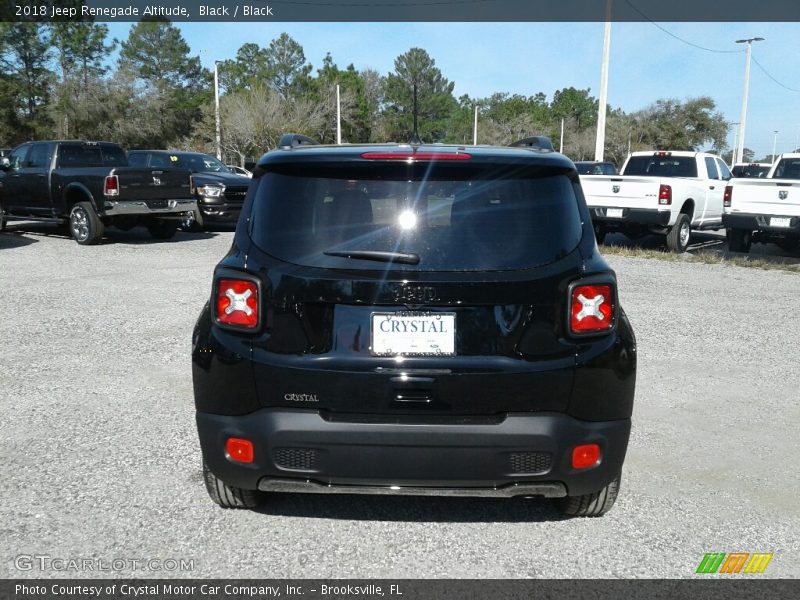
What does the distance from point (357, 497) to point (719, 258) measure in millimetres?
11992

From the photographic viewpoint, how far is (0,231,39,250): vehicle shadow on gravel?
14.5 meters

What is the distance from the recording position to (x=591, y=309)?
301 centimetres

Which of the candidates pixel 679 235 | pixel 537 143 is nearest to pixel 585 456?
pixel 537 143

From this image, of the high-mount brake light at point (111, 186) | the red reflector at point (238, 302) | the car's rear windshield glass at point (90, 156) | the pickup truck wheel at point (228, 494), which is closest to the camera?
the red reflector at point (238, 302)

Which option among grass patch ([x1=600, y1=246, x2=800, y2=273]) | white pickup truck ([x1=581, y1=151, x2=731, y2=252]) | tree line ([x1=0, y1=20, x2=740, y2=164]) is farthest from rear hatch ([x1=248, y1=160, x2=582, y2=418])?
tree line ([x1=0, y1=20, x2=740, y2=164])

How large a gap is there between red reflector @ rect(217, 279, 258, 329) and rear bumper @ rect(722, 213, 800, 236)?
12.5m

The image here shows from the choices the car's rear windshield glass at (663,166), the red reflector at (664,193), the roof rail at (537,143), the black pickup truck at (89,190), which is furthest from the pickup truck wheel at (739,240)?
the roof rail at (537,143)

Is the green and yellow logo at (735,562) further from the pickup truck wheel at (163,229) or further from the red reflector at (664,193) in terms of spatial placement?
the pickup truck wheel at (163,229)

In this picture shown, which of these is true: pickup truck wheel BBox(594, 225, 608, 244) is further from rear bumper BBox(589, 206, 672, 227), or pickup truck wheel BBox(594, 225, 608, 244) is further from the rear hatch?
the rear hatch

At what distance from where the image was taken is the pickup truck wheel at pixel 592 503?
342 cm

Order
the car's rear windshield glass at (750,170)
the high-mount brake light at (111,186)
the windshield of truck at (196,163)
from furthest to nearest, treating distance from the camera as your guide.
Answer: the car's rear windshield glass at (750,170) < the windshield of truck at (196,163) < the high-mount brake light at (111,186)

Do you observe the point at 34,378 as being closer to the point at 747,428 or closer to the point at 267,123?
the point at 747,428

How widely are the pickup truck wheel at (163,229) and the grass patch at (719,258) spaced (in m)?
8.90

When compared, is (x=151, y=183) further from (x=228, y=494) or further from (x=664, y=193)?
(x=228, y=494)
